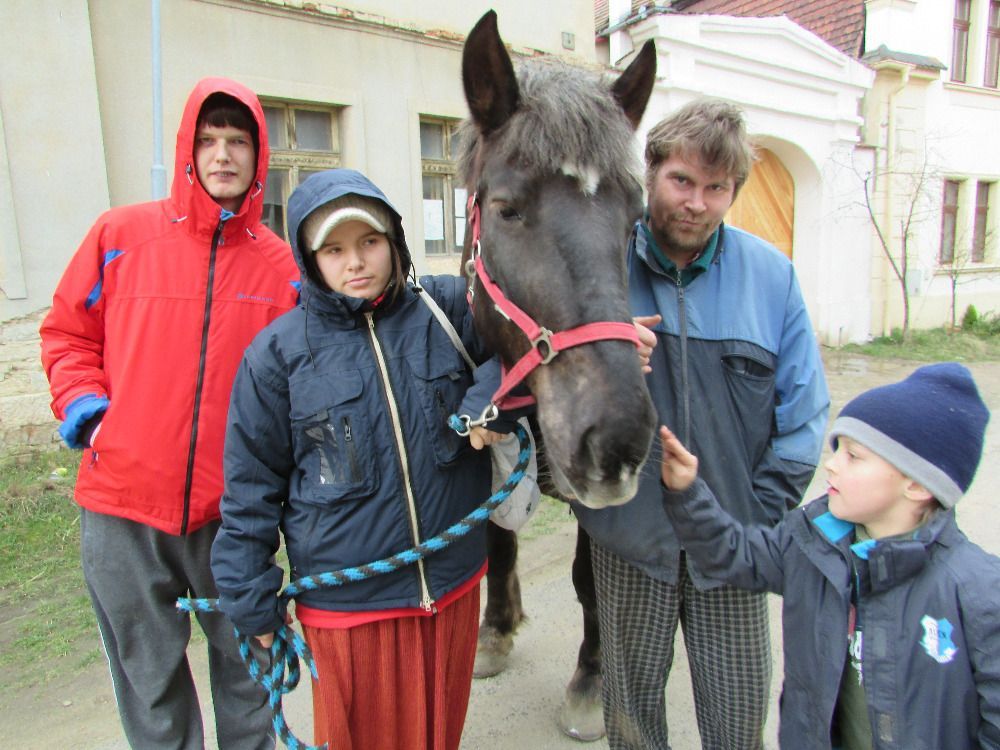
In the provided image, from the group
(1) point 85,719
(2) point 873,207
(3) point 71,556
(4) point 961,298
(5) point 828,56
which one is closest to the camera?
(1) point 85,719

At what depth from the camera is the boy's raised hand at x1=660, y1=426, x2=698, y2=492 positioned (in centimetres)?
144

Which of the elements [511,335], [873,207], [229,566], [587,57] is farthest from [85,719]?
[873,207]

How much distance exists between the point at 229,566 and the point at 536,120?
1.20 meters

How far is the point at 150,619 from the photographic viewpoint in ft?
5.95

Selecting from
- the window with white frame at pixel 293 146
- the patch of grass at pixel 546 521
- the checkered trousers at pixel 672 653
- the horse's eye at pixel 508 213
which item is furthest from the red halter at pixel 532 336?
the window with white frame at pixel 293 146

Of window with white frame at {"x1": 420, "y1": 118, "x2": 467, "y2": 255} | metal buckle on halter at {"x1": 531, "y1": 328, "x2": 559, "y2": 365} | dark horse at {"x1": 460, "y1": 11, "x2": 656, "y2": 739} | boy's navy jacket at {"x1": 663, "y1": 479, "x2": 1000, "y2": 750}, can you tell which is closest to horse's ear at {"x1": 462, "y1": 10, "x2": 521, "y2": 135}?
dark horse at {"x1": 460, "y1": 11, "x2": 656, "y2": 739}

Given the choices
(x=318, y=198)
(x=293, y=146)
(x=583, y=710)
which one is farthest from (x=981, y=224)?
(x=318, y=198)

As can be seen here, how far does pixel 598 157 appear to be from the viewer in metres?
1.41

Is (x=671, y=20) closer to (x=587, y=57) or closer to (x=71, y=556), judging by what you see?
(x=587, y=57)

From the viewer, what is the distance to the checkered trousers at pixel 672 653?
1732mm

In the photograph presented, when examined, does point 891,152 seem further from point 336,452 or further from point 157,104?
point 336,452

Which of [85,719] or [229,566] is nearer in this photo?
[229,566]

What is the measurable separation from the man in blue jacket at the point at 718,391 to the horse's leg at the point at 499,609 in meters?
0.97

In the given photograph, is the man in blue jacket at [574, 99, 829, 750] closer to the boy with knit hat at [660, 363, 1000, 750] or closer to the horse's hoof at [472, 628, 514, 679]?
the boy with knit hat at [660, 363, 1000, 750]
